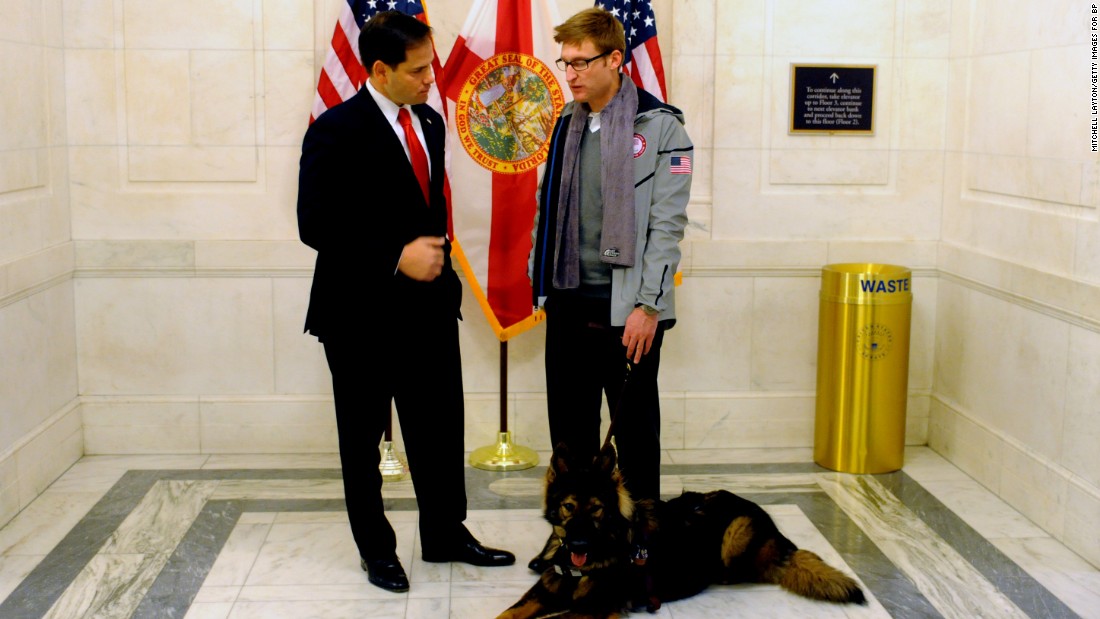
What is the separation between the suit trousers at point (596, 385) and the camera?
13.2 ft

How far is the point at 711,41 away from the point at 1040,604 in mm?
2812

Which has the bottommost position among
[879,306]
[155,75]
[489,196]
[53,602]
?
[53,602]

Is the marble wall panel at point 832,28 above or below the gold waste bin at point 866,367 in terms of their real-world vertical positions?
above

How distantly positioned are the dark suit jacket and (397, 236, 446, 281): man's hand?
0.03 m

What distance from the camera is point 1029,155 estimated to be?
478 cm

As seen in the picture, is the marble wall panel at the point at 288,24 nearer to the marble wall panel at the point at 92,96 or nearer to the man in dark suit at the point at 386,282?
the marble wall panel at the point at 92,96

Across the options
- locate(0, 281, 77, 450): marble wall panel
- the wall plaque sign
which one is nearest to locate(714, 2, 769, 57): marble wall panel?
the wall plaque sign

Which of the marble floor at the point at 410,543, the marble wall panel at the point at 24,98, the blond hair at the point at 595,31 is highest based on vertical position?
the blond hair at the point at 595,31

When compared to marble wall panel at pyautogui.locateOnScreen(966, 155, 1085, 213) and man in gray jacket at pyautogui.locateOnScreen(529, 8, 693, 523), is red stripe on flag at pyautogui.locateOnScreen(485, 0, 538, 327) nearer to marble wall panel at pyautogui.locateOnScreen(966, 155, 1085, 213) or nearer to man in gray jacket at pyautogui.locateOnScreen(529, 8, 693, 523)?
man in gray jacket at pyautogui.locateOnScreen(529, 8, 693, 523)

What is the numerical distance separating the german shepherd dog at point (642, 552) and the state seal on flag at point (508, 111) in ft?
6.20

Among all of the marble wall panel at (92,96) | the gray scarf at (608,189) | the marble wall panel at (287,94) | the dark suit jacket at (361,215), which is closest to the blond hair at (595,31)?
the gray scarf at (608,189)

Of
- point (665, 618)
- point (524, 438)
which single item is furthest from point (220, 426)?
point (665, 618)

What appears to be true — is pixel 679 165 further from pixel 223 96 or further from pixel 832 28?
pixel 223 96

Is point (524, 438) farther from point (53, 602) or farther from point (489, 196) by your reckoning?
point (53, 602)
